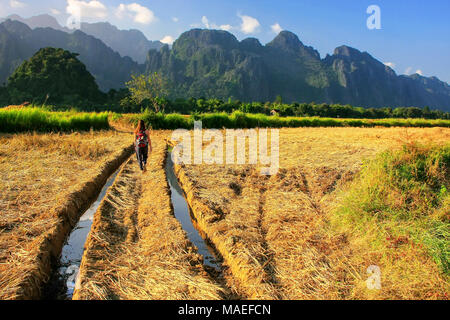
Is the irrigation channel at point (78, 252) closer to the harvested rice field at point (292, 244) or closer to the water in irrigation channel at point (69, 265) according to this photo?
the water in irrigation channel at point (69, 265)

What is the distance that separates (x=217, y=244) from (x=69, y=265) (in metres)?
2.03

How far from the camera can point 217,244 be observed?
4438mm

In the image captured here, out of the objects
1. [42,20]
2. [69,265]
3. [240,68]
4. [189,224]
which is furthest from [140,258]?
[42,20]

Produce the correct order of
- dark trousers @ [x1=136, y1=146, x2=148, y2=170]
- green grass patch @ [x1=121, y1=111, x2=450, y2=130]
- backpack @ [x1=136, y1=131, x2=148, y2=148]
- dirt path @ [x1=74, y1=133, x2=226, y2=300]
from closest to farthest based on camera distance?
dirt path @ [x1=74, y1=133, x2=226, y2=300]
backpack @ [x1=136, y1=131, x2=148, y2=148]
dark trousers @ [x1=136, y1=146, x2=148, y2=170]
green grass patch @ [x1=121, y1=111, x2=450, y2=130]

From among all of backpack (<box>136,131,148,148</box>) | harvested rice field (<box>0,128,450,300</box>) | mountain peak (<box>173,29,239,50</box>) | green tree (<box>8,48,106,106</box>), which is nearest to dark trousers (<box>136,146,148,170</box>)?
backpack (<box>136,131,148,148</box>)

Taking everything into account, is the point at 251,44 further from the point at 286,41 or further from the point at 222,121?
the point at 222,121

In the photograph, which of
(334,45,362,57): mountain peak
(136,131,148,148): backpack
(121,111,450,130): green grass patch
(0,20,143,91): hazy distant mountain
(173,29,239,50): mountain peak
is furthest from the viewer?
(334,45,362,57): mountain peak

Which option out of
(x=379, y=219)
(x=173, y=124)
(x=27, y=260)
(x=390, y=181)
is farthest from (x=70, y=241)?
(x=173, y=124)

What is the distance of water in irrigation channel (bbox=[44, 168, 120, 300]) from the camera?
11.2ft

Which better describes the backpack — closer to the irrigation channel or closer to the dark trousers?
the dark trousers

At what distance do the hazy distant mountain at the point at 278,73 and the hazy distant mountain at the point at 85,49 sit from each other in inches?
493

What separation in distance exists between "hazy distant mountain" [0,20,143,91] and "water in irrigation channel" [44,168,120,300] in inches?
4677

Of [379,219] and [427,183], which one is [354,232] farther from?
[427,183]
